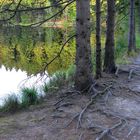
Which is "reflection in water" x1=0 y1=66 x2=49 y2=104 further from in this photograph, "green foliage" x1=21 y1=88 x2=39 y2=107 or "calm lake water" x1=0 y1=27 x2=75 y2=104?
"green foliage" x1=21 y1=88 x2=39 y2=107

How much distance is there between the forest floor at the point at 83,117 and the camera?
21.5 ft

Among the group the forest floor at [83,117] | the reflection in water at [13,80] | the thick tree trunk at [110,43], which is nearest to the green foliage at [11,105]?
the forest floor at [83,117]

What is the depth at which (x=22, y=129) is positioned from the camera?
22.9 feet

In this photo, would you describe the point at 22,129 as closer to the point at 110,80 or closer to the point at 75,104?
the point at 75,104

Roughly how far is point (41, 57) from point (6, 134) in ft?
58.6

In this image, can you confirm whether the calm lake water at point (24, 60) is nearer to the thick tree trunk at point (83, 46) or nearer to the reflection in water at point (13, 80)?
the reflection in water at point (13, 80)

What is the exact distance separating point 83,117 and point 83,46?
6.40ft

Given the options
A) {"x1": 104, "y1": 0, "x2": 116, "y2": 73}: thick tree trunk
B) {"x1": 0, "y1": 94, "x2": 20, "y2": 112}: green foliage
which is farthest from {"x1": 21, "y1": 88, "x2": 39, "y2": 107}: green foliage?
{"x1": 104, "y1": 0, "x2": 116, "y2": 73}: thick tree trunk

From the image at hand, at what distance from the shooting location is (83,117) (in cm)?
729

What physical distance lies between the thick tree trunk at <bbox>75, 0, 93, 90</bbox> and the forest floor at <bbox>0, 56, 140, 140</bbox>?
0.90 feet

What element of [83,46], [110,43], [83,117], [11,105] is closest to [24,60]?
[110,43]

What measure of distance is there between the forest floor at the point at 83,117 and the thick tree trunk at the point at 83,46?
10.8 inches

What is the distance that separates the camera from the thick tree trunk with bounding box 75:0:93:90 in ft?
27.5

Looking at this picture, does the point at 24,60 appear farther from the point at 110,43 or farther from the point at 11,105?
the point at 11,105
